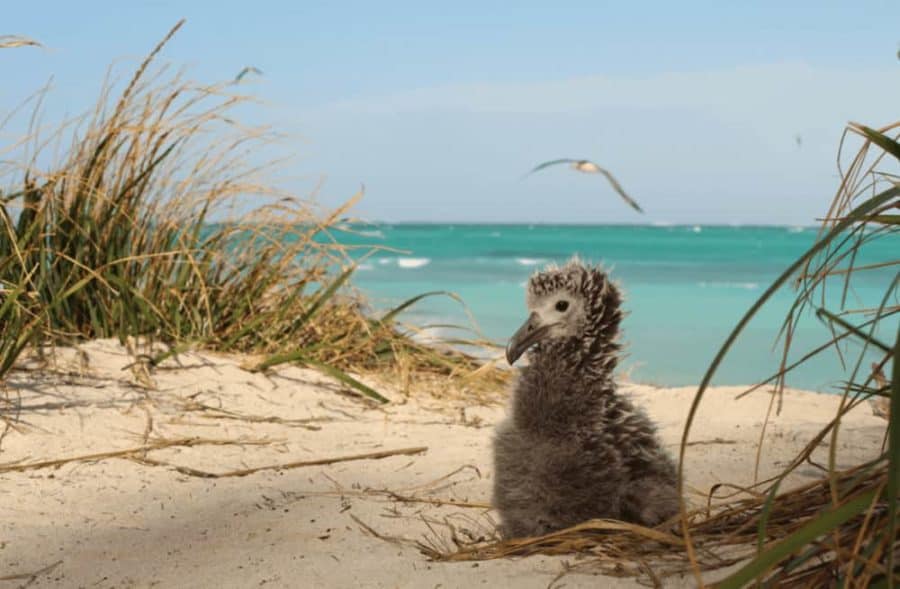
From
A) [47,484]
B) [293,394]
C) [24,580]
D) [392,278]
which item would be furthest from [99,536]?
[392,278]

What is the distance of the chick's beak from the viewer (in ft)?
8.98

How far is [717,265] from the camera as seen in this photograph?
3581cm

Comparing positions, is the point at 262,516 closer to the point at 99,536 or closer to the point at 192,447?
the point at 99,536

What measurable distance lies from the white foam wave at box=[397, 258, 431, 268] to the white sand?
89.4ft

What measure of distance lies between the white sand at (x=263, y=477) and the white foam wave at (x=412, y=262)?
89.4ft

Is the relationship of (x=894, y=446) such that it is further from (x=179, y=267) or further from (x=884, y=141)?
(x=179, y=267)

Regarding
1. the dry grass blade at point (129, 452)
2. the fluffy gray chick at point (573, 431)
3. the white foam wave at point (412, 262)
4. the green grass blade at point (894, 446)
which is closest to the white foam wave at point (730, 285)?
the white foam wave at point (412, 262)

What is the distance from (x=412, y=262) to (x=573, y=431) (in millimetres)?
31990

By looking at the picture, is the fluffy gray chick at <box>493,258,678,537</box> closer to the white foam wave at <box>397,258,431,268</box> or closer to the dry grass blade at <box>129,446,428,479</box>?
the dry grass blade at <box>129,446,428,479</box>

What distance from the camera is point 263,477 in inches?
150

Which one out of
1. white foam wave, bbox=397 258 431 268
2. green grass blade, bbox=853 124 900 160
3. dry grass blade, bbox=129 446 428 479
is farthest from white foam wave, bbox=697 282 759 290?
green grass blade, bbox=853 124 900 160

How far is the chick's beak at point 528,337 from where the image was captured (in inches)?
108

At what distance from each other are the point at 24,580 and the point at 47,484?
862 millimetres

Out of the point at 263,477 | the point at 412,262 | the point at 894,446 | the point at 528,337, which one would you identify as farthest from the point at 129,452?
the point at 412,262
